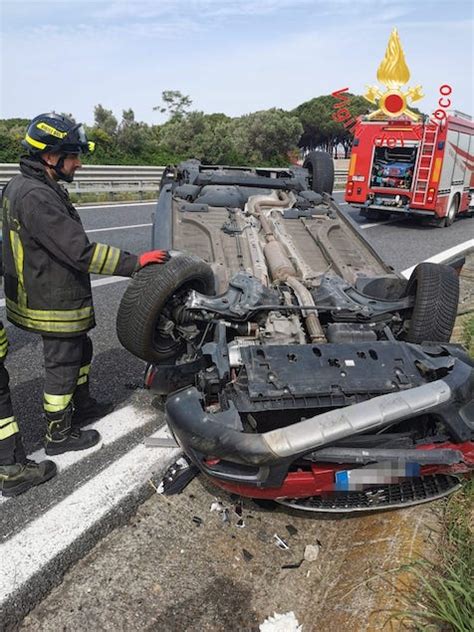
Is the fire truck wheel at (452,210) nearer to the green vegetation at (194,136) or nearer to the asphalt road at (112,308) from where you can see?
the asphalt road at (112,308)

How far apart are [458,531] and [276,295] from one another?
5.25ft

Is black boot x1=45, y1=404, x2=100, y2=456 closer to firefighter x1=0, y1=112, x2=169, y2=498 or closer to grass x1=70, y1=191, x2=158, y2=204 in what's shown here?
firefighter x1=0, y1=112, x2=169, y2=498

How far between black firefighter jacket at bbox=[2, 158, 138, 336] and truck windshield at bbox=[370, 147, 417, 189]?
1087cm

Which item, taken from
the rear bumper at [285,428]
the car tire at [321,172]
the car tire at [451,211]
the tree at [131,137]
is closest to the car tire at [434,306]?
the rear bumper at [285,428]

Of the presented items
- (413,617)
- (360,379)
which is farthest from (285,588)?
(360,379)

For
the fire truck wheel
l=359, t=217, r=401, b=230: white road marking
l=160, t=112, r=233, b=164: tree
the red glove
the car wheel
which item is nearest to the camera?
the red glove

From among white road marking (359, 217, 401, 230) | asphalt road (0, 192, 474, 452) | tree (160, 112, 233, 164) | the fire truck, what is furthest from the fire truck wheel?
tree (160, 112, 233, 164)

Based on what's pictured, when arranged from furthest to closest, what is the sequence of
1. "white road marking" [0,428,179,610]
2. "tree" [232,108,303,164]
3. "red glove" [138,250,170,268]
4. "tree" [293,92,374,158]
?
"tree" [293,92,374,158]
"tree" [232,108,303,164]
"red glove" [138,250,170,268]
"white road marking" [0,428,179,610]

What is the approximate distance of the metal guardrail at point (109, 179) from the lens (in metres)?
13.7

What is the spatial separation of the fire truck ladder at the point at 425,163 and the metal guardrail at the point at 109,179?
781cm

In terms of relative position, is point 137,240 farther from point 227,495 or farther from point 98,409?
point 227,495

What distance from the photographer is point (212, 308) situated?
9.49ft

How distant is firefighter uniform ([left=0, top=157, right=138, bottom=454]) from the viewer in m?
2.54

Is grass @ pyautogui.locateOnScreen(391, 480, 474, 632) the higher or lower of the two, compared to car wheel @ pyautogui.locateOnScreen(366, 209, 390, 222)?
lower
